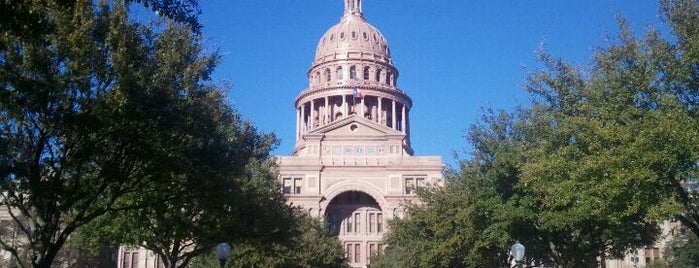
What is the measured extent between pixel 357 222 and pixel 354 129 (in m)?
11.9

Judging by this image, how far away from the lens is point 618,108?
80.4 feet

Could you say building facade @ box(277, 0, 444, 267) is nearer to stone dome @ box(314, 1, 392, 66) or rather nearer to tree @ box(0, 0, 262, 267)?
stone dome @ box(314, 1, 392, 66)

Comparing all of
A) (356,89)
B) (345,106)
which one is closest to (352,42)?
(356,89)

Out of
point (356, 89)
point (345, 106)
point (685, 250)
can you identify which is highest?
point (356, 89)

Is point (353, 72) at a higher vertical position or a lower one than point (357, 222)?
higher

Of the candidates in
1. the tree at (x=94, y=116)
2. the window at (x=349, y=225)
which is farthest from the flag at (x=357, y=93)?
the tree at (x=94, y=116)

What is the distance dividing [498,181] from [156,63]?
61.9ft

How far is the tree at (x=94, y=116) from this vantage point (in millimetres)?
18641

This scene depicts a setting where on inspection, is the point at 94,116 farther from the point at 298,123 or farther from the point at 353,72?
the point at 298,123

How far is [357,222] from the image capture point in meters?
87.8

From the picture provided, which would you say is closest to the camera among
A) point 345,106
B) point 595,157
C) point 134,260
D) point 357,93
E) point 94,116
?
point 94,116

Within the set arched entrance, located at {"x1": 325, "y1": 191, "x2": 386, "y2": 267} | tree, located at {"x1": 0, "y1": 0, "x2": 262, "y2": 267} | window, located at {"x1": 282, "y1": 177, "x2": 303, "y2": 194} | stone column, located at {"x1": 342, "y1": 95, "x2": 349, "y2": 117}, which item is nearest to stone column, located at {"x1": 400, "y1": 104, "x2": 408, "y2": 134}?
stone column, located at {"x1": 342, "y1": 95, "x2": 349, "y2": 117}

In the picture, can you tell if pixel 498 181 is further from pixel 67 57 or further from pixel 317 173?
pixel 317 173

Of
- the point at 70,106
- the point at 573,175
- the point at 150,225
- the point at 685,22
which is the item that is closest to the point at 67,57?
the point at 70,106
